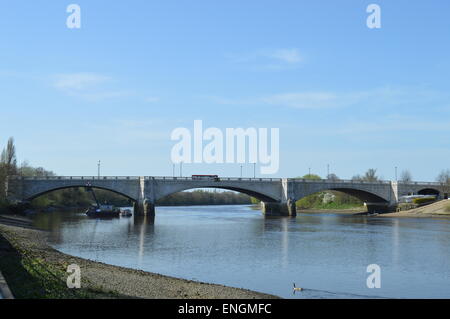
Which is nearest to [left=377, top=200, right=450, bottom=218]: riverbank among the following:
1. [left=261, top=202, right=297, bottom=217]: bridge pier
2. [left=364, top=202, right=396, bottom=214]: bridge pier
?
[left=364, top=202, right=396, bottom=214]: bridge pier

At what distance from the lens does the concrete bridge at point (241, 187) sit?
297 feet

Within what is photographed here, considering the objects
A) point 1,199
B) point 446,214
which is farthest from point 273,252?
point 446,214

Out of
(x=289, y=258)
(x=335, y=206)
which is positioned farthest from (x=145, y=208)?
(x=335, y=206)

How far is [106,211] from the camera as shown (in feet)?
329

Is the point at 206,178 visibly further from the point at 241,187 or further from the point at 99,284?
the point at 99,284

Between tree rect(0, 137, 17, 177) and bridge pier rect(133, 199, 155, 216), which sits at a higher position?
tree rect(0, 137, 17, 177)

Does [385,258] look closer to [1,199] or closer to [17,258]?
[17,258]

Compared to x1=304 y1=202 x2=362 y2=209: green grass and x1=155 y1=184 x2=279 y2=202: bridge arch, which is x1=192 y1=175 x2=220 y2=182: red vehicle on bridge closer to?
x1=155 y1=184 x2=279 y2=202: bridge arch

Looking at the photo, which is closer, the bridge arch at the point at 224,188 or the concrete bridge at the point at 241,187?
the concrete bridge at the point at 241,187

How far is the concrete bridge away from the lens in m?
90.6

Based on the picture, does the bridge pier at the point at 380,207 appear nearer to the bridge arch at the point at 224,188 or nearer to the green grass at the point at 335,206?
the green grass at the point at 335,206

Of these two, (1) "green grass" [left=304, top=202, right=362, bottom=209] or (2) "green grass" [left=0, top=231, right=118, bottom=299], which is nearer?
(2) "green grass" [left=0, top=231, right=118, bottom=299]

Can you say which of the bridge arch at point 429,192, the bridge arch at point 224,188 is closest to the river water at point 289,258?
the bridge arch at point 224,188
